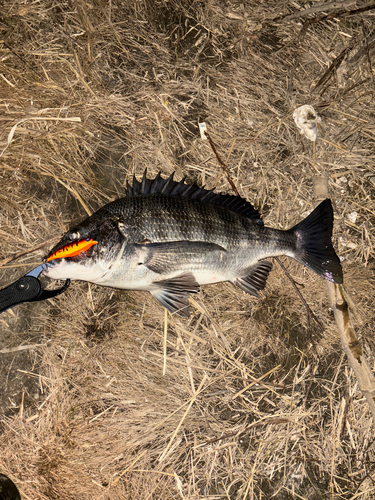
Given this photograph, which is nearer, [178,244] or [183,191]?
[178,244]

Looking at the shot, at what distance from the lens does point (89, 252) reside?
296 centimetres

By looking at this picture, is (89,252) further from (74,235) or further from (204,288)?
(204,288)

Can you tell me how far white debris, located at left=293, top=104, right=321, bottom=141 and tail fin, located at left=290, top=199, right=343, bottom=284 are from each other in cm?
109

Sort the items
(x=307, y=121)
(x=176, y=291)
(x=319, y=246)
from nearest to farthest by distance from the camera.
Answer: (x=176, y=291) → (x=319, y=246) → (x=307, y=121)

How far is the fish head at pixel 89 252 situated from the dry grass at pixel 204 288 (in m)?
0.86

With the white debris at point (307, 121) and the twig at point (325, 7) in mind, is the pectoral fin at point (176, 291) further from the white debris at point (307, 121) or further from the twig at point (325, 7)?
the twig at point (325, 7)

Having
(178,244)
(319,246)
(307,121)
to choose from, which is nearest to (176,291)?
(178,244)

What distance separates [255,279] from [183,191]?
4.03 feet

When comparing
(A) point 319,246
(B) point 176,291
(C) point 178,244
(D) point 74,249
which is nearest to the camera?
(D) point 74,249

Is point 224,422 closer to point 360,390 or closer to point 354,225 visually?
point 360,390

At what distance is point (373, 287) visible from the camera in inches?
157

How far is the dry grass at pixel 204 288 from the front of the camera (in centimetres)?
377

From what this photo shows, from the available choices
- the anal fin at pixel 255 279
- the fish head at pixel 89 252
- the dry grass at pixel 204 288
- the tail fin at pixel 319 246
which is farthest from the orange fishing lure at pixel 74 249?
the tail fin at pixel 319 246

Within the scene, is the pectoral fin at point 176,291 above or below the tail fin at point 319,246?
above
